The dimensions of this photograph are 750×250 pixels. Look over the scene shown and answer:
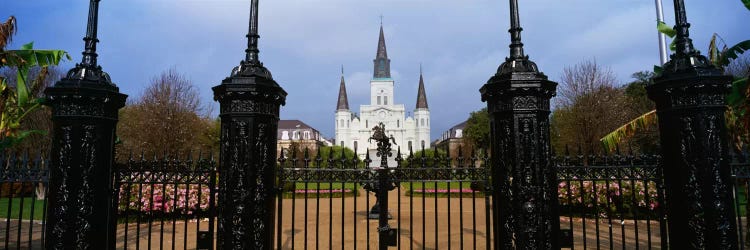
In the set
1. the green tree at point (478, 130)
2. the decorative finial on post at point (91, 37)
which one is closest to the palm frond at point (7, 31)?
the decorative finial on post at point (91, 37)

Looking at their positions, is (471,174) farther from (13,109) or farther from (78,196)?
(13,109)

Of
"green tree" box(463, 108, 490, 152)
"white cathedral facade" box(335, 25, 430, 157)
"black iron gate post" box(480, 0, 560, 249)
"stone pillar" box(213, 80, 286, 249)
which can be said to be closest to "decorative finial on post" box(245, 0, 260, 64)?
"stone pillar" box(213, 80, 286, 249)

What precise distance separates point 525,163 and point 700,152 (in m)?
1.71

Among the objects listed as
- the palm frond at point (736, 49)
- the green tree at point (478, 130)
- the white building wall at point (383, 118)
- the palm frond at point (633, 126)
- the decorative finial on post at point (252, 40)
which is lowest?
the palm frond at point (633, 126)

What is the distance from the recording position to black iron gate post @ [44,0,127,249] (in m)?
4.21

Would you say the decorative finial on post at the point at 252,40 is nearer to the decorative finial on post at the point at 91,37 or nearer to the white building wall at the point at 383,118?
the decorative finial on post at the point at 91,37

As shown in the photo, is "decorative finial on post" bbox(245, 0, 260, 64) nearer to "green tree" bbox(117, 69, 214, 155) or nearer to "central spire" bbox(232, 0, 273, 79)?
"central spire" bbox(232, 0, 273, 79)

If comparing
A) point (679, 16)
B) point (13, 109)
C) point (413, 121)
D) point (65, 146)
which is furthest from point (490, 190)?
point (413, 121)

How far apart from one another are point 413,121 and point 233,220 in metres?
81.8

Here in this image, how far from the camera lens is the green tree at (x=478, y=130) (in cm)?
5109

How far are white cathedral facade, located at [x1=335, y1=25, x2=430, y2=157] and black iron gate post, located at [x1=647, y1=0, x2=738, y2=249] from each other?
78.2 metres

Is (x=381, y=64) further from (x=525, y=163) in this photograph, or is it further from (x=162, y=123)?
(x=525, y=163)

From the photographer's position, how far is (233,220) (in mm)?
4074

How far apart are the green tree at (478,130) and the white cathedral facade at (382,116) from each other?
27446 mm
